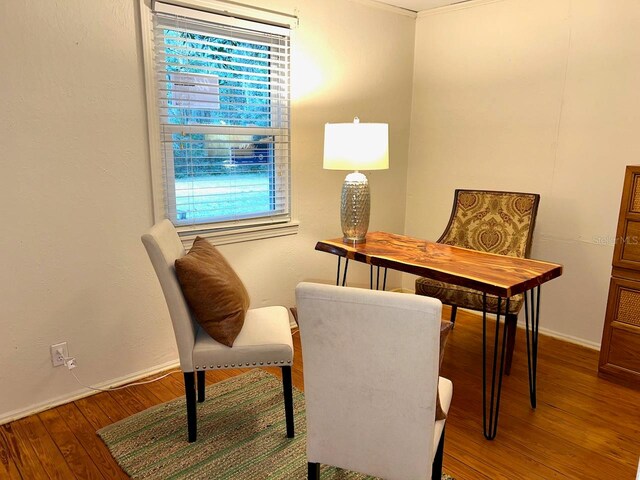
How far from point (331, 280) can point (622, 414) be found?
197 centimetres

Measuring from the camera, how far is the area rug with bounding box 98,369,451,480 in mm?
1950

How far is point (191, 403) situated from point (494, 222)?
2.09 m

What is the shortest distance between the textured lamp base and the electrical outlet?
1.56 m

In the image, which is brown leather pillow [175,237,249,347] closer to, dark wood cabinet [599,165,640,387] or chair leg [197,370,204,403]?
chair leg [197,370,204,403]

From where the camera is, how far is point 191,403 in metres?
2.08

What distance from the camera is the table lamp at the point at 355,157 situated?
2.63m

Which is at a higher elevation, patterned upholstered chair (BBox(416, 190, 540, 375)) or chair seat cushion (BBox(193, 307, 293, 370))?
patterned upholstered chair (BBox(416, 190, 540, 375))

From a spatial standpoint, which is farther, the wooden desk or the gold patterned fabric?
the gold patterned fabric

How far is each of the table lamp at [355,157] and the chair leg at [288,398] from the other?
960mm

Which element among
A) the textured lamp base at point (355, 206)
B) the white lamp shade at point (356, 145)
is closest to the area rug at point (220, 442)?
the textured lamp base at point (355, 206)

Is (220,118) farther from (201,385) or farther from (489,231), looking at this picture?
(489,231)

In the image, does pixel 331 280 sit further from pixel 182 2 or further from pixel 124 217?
pixel 182 2

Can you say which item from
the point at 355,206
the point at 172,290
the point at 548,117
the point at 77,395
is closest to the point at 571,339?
the point at 548,117

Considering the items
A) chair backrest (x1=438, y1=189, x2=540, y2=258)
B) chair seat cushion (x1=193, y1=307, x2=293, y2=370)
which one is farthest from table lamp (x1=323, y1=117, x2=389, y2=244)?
chair seat cushion (x1=193, y1=307, x2=293, y2=370)
